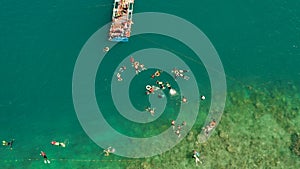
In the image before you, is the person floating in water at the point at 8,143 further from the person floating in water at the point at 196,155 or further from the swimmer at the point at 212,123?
the swimmer at the point at 212,123

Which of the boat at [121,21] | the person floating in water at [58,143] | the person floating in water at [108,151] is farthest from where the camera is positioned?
the boat at [121,21]

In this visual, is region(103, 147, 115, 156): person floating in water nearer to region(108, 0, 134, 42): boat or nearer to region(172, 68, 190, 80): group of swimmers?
region(172, 68, 190, 80): group of swimmers

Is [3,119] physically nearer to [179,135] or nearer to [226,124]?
[179,135]

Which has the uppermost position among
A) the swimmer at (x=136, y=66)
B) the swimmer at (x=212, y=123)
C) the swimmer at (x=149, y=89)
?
the swimmer at (x=136, y=66)

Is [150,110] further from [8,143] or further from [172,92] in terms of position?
[8,143]

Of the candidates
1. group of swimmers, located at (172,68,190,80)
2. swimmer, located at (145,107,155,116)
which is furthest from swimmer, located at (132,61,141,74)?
swimmer, located at (145,107,155,116)

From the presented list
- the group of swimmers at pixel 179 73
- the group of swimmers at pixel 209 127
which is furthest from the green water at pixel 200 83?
the group of swimmers at pixel 179 73
